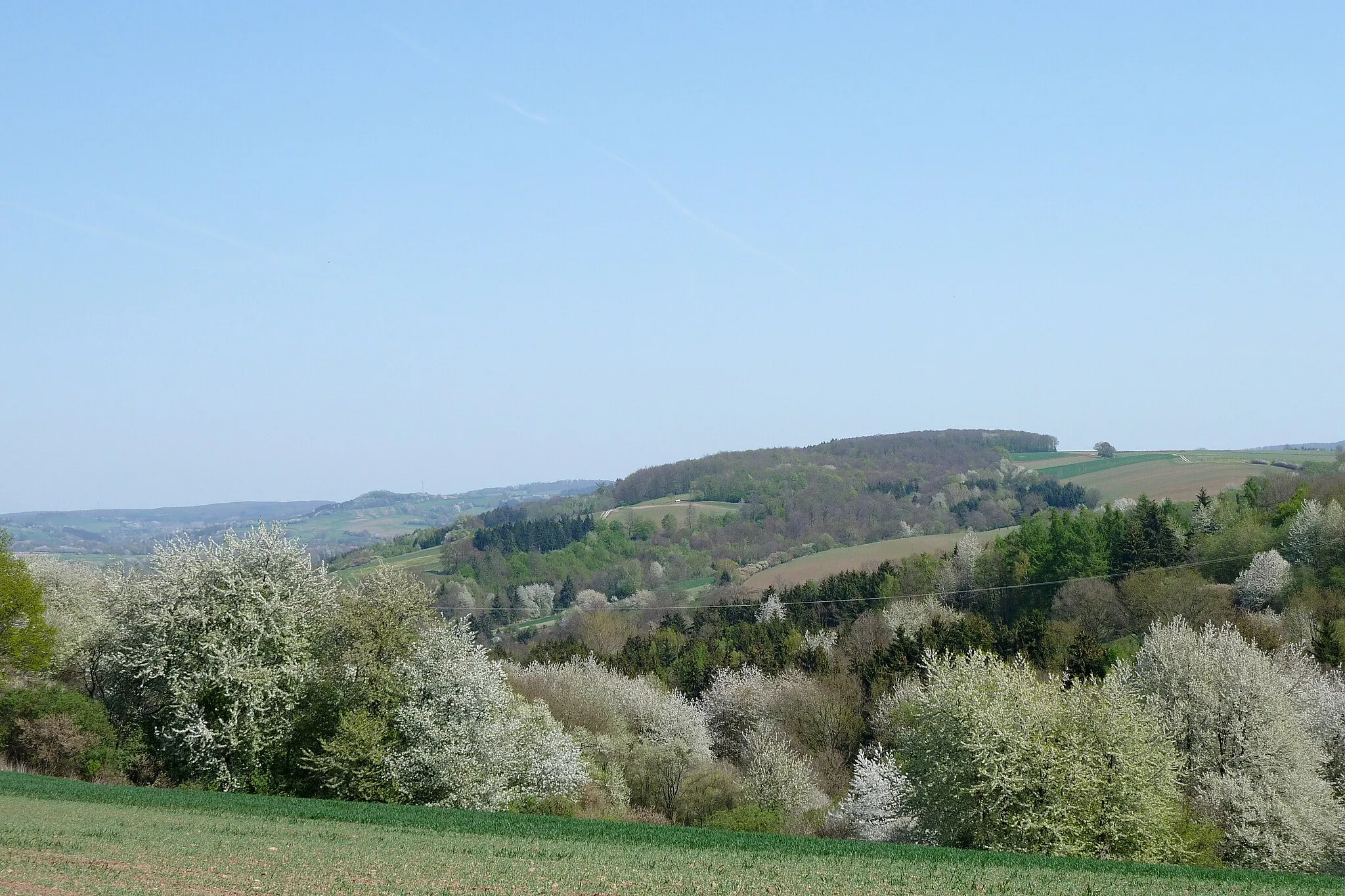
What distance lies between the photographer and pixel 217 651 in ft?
145

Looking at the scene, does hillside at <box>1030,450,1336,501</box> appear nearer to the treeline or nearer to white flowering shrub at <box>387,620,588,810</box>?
the treeline

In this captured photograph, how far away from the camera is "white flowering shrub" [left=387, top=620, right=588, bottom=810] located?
40844mm

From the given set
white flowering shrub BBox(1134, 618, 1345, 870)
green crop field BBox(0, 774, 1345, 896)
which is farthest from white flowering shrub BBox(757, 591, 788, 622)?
green crop field BBox(0, 774, 1345, 896)

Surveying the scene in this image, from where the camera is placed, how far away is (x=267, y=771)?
44031 mm

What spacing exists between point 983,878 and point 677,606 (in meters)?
110

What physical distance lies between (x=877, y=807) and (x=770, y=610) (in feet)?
216

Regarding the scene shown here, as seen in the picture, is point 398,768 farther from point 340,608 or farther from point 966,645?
point 966,645

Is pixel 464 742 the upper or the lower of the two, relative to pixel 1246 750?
upper

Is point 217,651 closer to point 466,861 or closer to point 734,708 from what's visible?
point 466,861

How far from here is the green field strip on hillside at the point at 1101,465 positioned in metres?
185

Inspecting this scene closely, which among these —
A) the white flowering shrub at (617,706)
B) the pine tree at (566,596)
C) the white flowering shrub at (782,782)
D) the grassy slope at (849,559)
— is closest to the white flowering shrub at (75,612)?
the white flowering shrub at (617,706)

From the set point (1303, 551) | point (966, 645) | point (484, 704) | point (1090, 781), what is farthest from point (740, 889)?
point (1303, 551)

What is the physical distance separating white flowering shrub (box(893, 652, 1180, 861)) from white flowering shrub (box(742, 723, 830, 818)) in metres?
14.5

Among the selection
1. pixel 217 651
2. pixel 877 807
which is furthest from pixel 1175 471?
pixel 217 651
